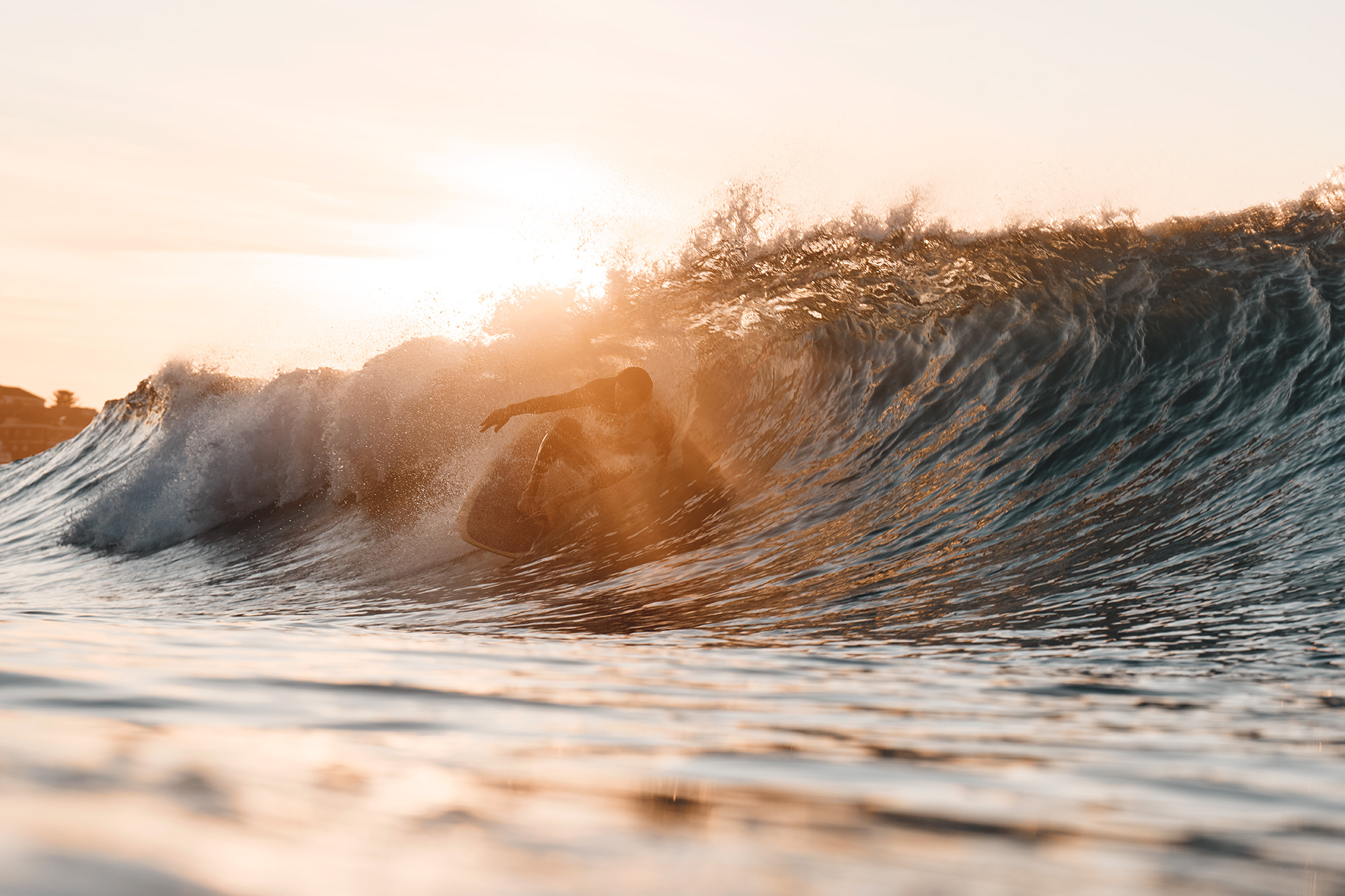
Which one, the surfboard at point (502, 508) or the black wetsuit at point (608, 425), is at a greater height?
the black wetsuit at point (608, 425)

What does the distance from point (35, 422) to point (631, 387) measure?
169 feet

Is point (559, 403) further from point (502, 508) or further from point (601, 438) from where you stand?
point (502, 508)

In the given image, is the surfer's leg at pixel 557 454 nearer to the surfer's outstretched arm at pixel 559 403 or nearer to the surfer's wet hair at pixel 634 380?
the surfer's outstretched arm at pixel 559 403

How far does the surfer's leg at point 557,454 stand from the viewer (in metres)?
A: 8.77

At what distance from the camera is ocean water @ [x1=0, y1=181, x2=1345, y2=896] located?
1066mm

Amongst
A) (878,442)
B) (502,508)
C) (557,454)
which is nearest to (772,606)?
(878,442)

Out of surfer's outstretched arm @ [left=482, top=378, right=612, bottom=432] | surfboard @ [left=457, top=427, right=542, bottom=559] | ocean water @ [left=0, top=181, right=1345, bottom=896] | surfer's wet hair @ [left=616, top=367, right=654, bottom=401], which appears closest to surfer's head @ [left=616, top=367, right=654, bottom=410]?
surfer's wet hair @ [left=616, top=367, right=654, bottom=401]

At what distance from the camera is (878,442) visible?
827 centimetres

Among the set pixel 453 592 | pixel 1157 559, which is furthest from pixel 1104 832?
pixel 453 592

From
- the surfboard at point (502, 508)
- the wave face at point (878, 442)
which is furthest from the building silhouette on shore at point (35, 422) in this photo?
the surfboard at point (502, 508)

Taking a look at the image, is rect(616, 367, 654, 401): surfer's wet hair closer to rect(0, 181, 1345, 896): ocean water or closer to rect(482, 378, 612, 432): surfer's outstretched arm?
rect(482, 378, 612, 432): surfer's outstretched arm

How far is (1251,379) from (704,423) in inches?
188

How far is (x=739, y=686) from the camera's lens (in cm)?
252

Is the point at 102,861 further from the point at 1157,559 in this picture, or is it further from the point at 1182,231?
the point at 1182,231
